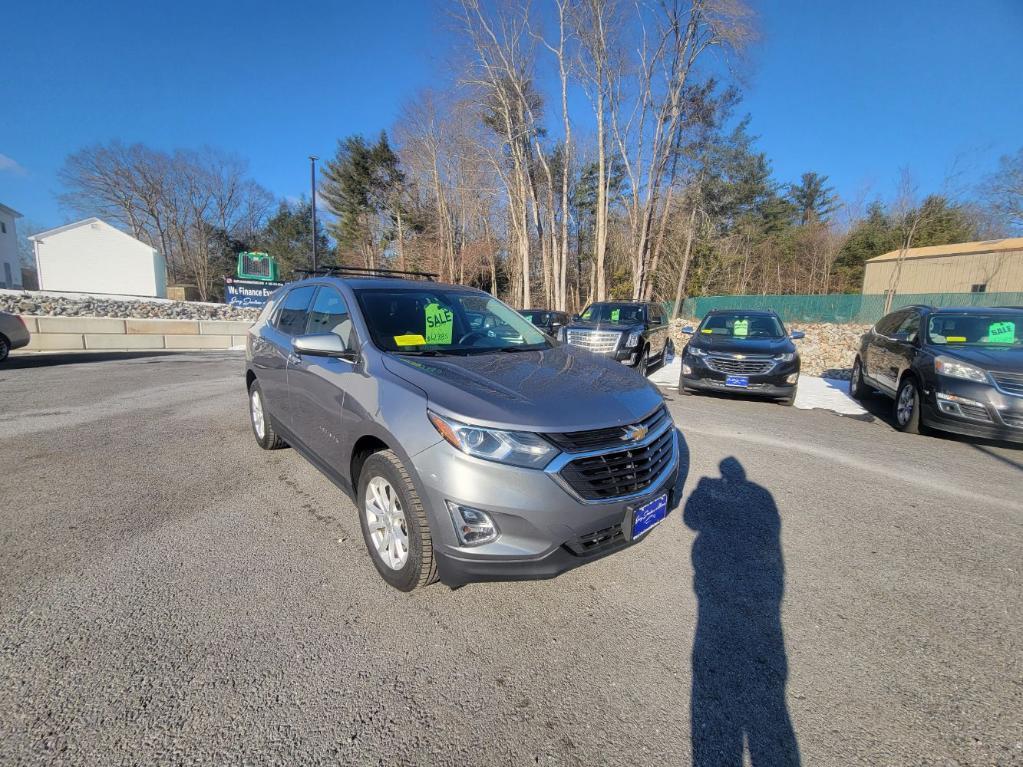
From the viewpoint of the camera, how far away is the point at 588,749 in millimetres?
1565

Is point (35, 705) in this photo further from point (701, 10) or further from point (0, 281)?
point (0, 281)

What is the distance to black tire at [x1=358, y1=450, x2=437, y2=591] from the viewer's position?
209 cm

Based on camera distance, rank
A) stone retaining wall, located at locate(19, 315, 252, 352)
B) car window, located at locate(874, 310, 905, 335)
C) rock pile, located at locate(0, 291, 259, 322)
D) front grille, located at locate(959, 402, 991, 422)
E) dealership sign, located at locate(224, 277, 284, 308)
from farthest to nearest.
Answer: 1. dealership sign, located at locate(224, 277, 284, 308)
2. rock pile, located at locate(0, 291, 259, 322)
3. stone retaining wall, located at locate(19, 315, 252, 352)
4. car window, located at locate(874, 310, 905, 335)
5. front grille, located at locate(959, 402, 991, 422)

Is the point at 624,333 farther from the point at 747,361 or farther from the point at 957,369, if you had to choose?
the point at 957,369

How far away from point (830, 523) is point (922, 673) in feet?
4.86

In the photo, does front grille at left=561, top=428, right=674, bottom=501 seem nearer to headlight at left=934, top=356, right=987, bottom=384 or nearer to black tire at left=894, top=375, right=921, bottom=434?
headlight at left=934, top=356, right=987, bottom=384

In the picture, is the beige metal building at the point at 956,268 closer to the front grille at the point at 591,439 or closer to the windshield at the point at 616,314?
the windshield at the point at 616,314

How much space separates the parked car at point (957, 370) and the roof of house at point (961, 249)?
2851 centimetres

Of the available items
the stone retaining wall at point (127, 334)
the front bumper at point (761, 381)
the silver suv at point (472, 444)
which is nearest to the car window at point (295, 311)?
the silver suv at point (472, 444)

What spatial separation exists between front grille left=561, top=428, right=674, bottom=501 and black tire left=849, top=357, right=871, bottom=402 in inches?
296

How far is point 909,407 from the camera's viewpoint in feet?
18.6

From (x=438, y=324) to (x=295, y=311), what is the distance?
162cm

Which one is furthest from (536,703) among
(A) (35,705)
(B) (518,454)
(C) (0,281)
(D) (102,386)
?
(C) (0,281)

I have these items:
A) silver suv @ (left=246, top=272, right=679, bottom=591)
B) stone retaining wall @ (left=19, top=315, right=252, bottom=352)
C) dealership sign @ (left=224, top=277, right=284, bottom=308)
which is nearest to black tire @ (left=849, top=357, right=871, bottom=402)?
silver suv @ (left=246, top=272, right=679, bottom=591)
